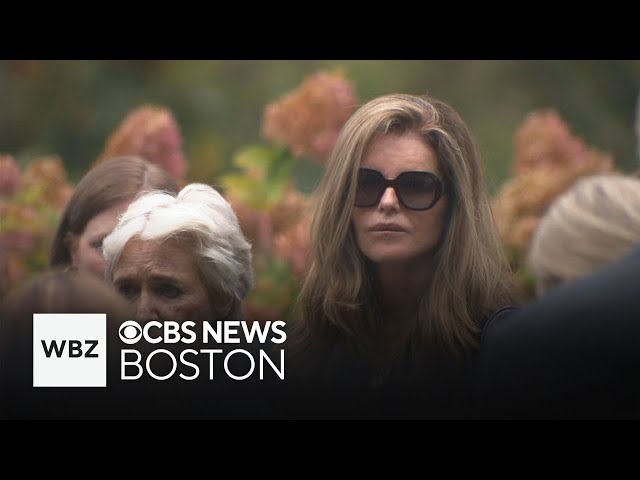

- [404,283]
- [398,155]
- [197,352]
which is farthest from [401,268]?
[197,352]

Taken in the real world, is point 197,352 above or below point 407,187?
below

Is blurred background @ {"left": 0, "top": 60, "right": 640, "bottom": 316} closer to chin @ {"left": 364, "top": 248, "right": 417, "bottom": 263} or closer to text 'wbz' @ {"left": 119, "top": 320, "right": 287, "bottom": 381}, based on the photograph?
text 'wbz' @ {"left": 119, "top": 320, "right": 287, "bottom": 381}

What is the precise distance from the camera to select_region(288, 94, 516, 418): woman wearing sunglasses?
9.21 ft

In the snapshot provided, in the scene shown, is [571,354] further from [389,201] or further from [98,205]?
[98,205]

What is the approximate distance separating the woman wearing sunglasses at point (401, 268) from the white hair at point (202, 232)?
198 mm

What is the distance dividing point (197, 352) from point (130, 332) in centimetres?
20

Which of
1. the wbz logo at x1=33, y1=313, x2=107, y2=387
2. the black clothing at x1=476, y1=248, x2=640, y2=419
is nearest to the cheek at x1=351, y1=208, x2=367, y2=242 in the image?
the black clothing at x1=476, y1=248, x2=640, y2=419

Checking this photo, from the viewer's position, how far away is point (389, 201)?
2.79m

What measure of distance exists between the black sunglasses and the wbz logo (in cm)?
85

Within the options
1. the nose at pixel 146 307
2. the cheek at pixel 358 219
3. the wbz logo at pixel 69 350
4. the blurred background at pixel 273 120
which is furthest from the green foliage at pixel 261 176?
the wbz logo at pixel 69 350

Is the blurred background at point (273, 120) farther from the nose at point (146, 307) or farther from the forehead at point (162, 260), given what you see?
the nose at point (146, 307)

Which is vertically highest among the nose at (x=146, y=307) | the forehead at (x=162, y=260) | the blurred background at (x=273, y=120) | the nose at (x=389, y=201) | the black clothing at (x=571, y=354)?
the blurred background at (x=273, y=120)

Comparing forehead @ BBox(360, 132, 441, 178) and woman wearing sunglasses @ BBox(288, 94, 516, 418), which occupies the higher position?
forehead @ BBox(360, 132, 441, 178)

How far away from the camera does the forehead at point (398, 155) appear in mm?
2793
